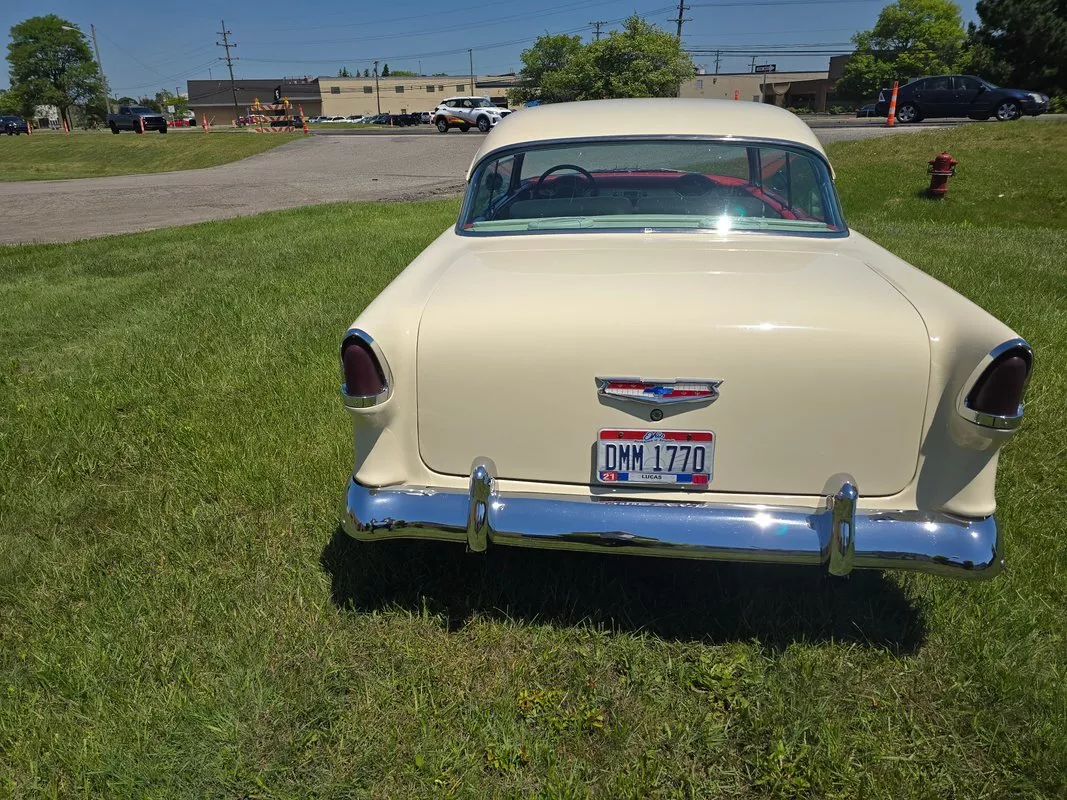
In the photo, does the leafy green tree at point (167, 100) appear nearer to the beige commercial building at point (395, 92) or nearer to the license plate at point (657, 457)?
the beige commercial building at point (395, 92)

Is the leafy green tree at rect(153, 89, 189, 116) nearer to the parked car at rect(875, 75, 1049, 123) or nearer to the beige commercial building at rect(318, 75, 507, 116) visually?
the beige commercial building at rect(318, 75, 507, 116)

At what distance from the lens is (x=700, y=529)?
210cm

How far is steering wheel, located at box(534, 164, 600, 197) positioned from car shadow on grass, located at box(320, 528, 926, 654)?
1.60 metres

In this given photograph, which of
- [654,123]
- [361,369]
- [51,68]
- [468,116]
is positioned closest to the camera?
[361,369]

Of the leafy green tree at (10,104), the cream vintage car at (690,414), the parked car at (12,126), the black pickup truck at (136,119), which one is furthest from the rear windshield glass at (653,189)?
the leafy green tree at (10,104)

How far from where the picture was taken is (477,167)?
11.2ft

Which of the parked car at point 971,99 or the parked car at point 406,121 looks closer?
the parked car at point 971,99

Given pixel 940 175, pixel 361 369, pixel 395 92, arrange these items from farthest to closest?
pixel 395 92 → pixel 940 175 → pixel 361 369

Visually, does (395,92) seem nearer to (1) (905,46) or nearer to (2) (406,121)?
(2) (406,121)

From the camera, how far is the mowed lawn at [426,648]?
1977 millimetres

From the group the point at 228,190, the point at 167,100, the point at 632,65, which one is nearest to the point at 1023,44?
the point at 632,65

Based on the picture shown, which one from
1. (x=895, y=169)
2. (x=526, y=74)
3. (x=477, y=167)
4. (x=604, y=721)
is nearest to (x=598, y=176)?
(x=477, y=167)

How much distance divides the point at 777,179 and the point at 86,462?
3537 millimetres

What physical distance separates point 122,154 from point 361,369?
100 feet
